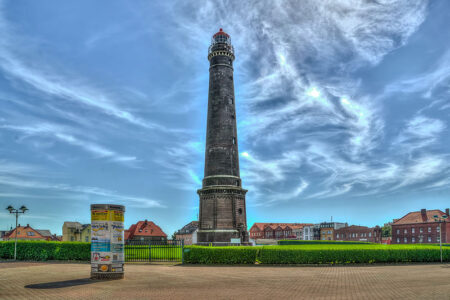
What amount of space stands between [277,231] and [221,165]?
309 feet

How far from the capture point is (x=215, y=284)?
16.0 m

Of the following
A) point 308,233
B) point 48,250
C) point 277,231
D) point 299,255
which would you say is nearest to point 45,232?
point 277,231

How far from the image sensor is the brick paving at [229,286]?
13250 millimetres

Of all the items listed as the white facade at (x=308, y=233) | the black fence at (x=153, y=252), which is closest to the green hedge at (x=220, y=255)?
the black fence at (x=153, y=252)

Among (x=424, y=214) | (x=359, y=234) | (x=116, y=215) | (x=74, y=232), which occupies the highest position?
(x=116, y=215)

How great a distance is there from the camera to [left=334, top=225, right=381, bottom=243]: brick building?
99938mm

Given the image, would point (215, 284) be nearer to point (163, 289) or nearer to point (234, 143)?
point (163, 289)

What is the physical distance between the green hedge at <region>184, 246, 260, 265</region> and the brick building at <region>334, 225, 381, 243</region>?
83.6 meters

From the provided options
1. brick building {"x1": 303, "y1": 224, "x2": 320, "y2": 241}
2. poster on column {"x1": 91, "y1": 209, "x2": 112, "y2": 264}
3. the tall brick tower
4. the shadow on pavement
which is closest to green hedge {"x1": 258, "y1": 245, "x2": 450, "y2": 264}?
poster on column {"x1": 91, "y1": 209, "x2": 112, "y2": 264}

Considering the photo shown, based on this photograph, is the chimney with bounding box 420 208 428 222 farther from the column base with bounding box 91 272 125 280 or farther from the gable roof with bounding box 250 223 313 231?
the column base with bounding box 91 272 125 280

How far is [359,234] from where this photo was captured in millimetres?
104000

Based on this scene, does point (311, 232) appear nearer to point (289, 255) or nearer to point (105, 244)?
point (289, 255)

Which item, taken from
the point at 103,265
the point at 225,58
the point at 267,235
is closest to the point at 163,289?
the point at 103,265

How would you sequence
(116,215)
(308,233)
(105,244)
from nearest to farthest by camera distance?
(105,244), (116,215), (308,233)
